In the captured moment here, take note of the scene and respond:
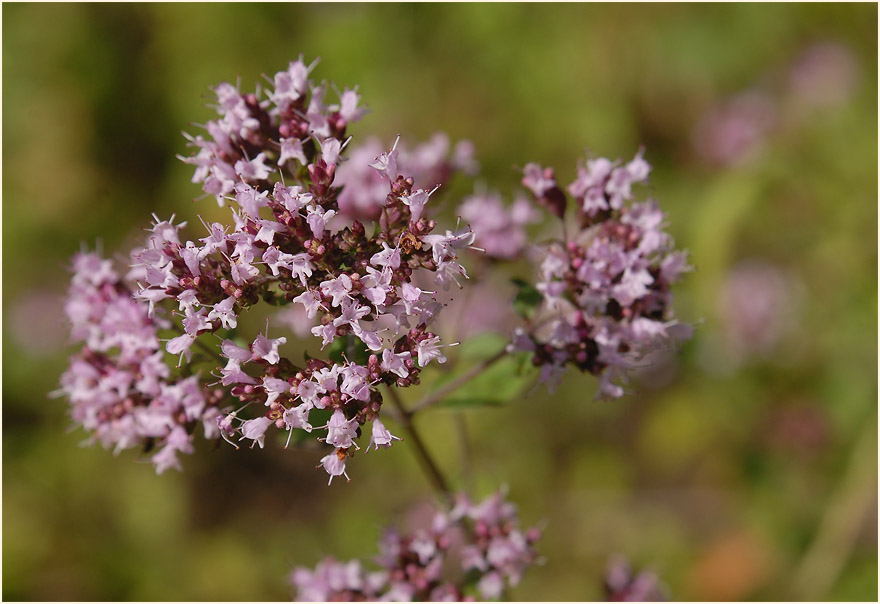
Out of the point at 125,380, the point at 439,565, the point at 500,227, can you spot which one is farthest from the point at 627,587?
the point at 125,380

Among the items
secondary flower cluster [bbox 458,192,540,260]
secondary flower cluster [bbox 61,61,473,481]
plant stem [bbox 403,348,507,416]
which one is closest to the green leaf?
plant stem [bbox 403,348,507,416]

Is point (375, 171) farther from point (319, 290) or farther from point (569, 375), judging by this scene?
point (569, 375)

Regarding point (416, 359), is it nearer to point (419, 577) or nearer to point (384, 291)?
point (384, 291)

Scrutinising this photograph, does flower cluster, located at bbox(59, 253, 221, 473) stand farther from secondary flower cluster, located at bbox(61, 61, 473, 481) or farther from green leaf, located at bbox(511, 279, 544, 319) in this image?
green leaf, located at bbox(511, 279, 544, 319)

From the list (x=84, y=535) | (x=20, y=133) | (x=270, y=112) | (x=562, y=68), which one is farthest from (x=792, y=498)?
(x=20, y=133)

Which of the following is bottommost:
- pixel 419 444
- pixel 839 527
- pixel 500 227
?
pixel 839 527

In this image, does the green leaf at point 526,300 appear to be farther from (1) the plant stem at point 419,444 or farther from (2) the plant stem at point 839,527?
(2) the plant stem at point 839,527
